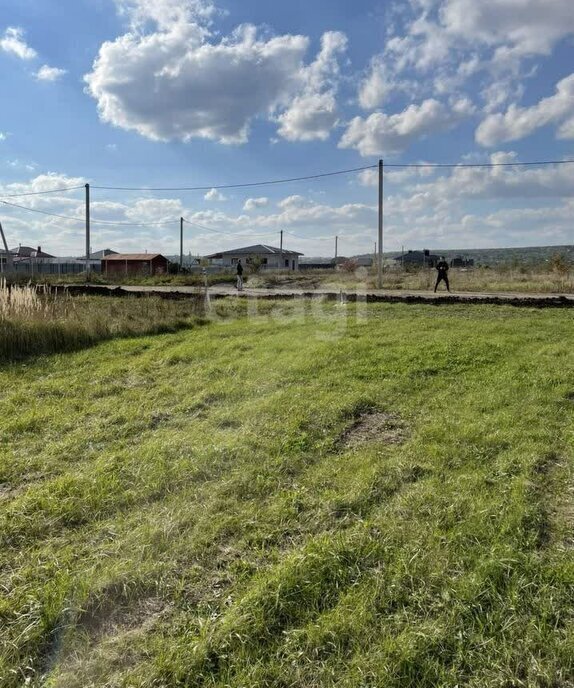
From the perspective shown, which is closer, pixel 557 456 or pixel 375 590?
pixel 375 590

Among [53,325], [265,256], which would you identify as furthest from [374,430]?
[265,256]

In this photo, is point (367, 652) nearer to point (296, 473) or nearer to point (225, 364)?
point (296, 473)

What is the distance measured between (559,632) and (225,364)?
5.03 m

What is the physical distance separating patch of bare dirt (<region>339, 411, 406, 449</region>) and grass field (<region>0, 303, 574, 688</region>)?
0.03m

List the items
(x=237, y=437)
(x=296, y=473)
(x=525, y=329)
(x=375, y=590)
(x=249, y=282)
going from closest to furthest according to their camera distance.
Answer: (x=375, y=590) → (x=296, y=473) → (x=237, y=437) → (x=525, y=329) → (x=249, y=282)

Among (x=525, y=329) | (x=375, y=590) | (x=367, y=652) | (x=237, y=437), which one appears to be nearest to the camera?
(x=367, y=652)

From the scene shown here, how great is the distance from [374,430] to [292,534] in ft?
5.45

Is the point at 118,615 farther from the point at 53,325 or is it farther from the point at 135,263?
the point at 135,263

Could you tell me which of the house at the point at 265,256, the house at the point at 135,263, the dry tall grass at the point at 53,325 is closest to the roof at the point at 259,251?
the house at the point at 265,256

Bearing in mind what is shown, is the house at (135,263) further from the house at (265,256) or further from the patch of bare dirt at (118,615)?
the patch of bare dirt at (118,615)

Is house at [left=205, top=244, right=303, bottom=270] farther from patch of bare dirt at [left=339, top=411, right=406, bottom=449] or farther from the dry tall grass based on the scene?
patch of bare dirt at [left=339, top=411, right=406, bottom=449]

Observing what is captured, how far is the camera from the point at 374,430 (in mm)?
4031

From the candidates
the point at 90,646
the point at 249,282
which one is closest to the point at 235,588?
the point at 90,646

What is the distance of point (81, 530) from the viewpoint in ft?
8.73
